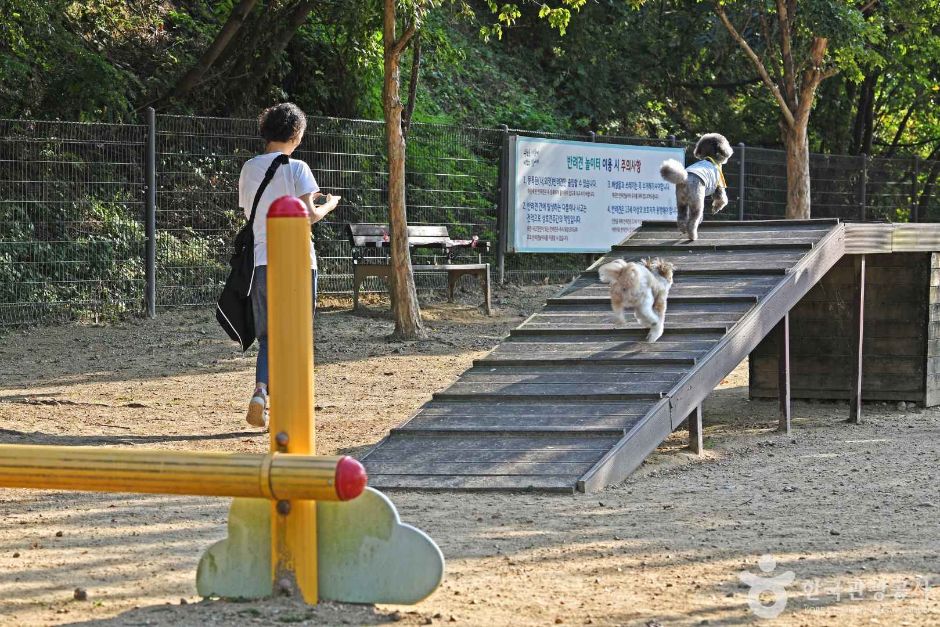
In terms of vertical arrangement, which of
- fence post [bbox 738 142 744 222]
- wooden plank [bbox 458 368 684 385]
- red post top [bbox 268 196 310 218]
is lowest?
wooden plank [bbox 458 368 684 385]

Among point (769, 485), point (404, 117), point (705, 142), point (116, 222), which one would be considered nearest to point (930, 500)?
point (769, 485)

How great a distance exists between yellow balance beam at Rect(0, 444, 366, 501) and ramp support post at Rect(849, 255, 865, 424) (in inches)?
283

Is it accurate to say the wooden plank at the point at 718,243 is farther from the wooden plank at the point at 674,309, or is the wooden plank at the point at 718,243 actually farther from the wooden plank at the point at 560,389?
the wooden plank at the point at 560,389

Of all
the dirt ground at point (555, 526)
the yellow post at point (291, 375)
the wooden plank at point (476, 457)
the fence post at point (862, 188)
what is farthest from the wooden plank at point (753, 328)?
the fence post at point (862, 188)

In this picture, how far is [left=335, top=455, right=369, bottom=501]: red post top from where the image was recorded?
373cm

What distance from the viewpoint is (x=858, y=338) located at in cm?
1023

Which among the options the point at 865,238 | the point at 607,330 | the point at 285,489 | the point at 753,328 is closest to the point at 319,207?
the point at 607,330

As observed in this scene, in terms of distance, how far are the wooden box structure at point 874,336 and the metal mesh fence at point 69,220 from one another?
7622mm

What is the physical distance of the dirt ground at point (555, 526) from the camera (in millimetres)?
4215

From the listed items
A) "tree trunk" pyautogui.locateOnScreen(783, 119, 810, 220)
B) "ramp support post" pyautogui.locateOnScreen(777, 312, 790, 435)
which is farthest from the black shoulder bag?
"tree trunk" pyautogui.locateOnScreen(783, 119, 810, 220)

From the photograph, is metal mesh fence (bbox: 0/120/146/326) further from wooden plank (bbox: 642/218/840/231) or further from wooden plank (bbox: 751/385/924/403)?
wooden plank (bbox: 751/385/924/403)

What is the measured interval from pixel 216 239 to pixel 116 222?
1396mm

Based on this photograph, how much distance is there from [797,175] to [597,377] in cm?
1295

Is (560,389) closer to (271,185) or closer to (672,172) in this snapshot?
(271,185)
